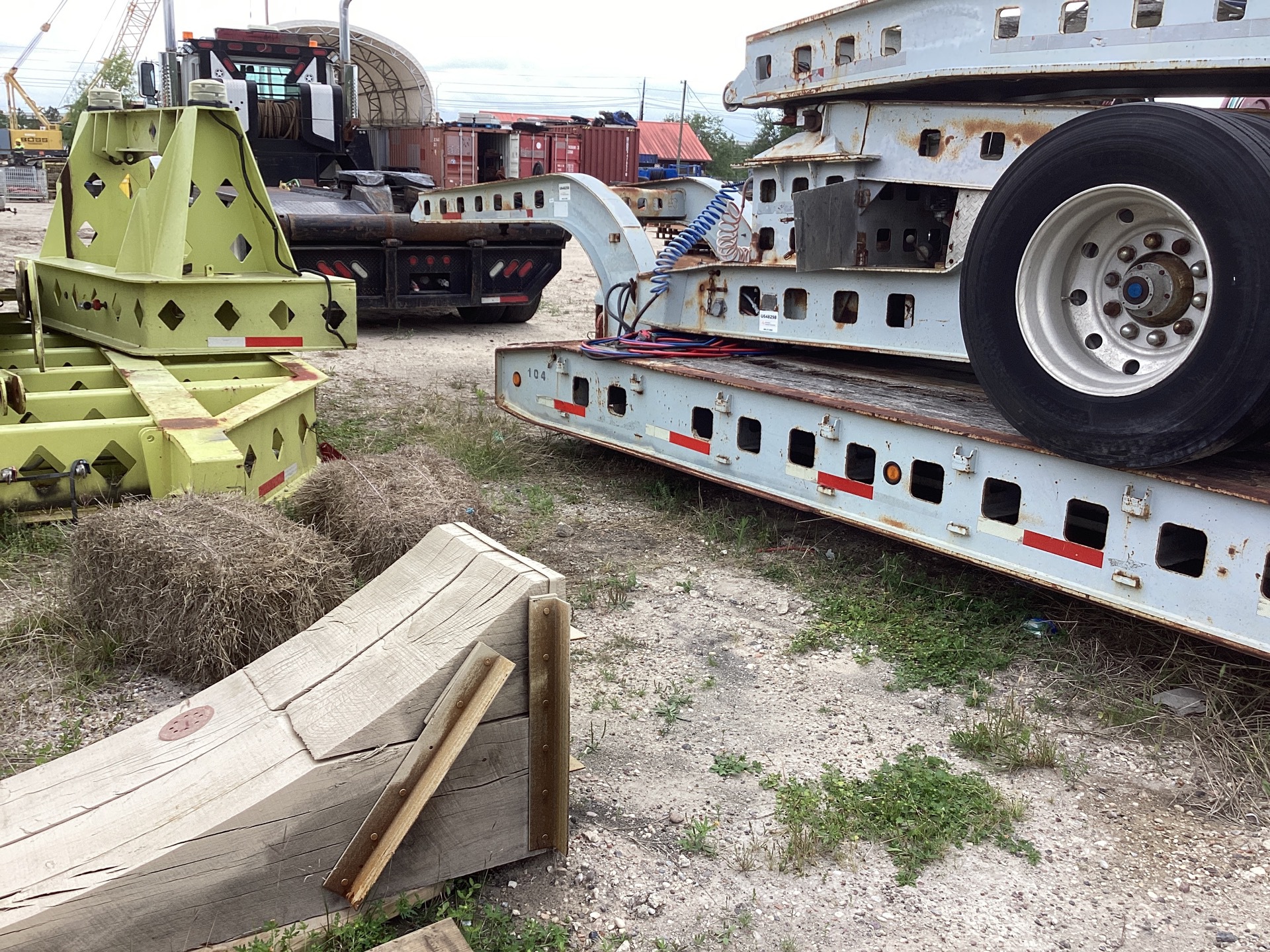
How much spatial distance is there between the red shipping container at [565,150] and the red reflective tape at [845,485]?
18.5 m

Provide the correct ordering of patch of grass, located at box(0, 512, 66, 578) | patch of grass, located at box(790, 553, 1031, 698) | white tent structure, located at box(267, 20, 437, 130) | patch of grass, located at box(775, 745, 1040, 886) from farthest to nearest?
white tent structure, located at box(267, 20, 437, 130) → patch of grass, located at box(0, 512, 66, 578) → patch of grass, located at box(790, 553, 1031, 698) → patch of grass, located at box(775, 745, 1040, 886)

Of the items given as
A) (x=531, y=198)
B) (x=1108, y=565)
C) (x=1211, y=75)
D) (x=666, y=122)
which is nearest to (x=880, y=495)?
(x=1108, y=565)

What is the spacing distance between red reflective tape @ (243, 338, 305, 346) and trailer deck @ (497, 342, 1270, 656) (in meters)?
1.26

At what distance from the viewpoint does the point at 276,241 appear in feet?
19.6

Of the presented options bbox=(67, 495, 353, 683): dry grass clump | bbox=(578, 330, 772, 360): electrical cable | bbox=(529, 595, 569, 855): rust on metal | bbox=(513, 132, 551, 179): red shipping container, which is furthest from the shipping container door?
bbox=(529, 595, 569, 855): rust on metal

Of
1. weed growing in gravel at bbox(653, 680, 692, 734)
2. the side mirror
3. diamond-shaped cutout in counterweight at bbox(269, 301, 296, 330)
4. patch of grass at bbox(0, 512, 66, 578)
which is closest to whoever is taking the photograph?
weed growing in gravel at bbox(653, 680, 692, 734)

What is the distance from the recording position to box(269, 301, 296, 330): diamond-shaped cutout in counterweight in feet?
18.8

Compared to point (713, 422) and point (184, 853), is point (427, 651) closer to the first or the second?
point (184, 853)

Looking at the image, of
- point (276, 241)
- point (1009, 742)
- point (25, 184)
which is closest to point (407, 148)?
point (276, 241)

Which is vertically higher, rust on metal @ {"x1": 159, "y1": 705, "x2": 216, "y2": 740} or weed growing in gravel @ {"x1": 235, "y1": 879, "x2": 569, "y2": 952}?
rust on metal @ {"x1": 159, "y1": 705, "x2": 216, "y2": 740}

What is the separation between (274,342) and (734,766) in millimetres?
3597

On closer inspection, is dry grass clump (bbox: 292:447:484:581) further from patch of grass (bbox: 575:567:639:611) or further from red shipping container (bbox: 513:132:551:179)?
red shipping container (bbox: 513:132:551:179)

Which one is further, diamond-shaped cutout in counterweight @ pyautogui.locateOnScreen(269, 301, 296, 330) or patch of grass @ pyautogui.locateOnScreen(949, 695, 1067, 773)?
diamond-shaped cutout in counterweight @ pyautogui.locateOnScreen(269, 301, 296, 330)

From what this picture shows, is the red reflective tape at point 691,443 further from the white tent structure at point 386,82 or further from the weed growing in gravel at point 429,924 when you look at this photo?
the white tent structure at point 386,82
